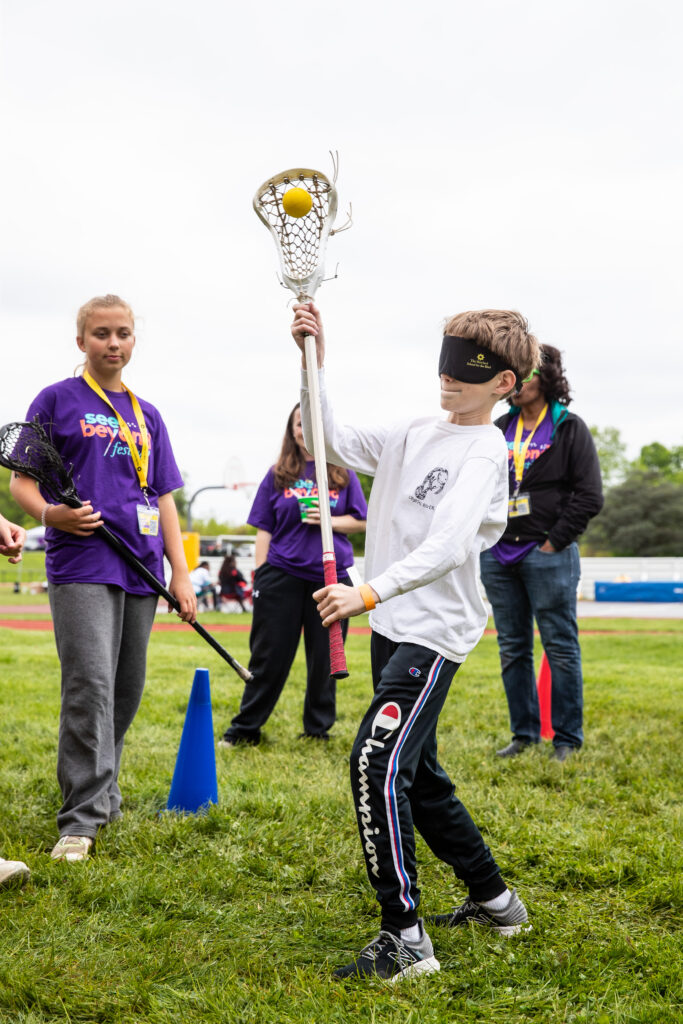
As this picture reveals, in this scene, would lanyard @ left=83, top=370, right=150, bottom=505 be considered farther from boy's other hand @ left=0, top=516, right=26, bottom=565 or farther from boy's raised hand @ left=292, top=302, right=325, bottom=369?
boy's raised hand @ left=292, top=302, right=325, bottom=369

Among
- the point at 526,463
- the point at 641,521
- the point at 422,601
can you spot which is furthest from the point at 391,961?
the point at 641,521

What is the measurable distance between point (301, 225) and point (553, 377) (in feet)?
9.13

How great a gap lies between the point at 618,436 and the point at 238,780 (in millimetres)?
Answer: 82962

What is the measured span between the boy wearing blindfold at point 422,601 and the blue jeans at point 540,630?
258 centimetres

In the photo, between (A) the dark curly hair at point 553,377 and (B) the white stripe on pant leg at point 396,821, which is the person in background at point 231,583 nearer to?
(A) the dark curly hair at point 553,377

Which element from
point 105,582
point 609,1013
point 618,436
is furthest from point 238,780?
point 618,436

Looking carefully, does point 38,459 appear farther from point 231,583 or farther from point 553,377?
point 231,583

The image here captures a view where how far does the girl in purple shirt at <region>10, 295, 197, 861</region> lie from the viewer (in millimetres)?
3881

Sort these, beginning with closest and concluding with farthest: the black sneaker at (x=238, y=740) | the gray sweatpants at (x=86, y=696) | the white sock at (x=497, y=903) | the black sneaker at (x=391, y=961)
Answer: the black sneaker at (x=391, y=961)
the white sock at (x=497, y=903)
the gray sweatpants at (x=86, y=696)
the black sneaker at (x=238, y=740)

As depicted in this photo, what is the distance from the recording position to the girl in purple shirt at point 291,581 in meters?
5.94

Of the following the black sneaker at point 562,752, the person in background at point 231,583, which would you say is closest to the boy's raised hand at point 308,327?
the black sneaker at point 562,752

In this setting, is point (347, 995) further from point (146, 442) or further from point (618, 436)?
point (618, 436)

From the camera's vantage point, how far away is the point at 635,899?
11.0 feet

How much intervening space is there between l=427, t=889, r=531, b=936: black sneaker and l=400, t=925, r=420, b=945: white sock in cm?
37
